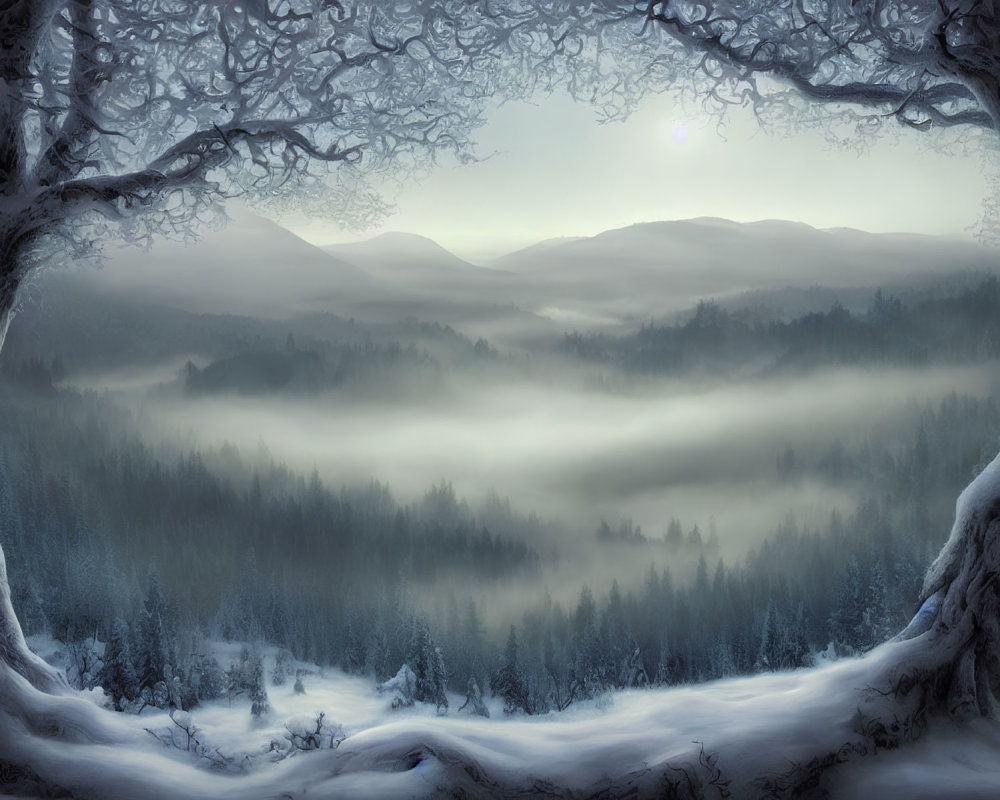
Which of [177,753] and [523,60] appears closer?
[177,753]

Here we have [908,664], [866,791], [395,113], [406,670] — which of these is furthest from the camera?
[406,670]

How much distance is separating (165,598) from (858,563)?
129 inches

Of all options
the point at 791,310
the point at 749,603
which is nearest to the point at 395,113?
the point at 791,310

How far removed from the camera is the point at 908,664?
2.90m

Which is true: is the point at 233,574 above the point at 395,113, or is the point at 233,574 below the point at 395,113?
below

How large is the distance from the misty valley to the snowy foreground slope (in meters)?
0.39

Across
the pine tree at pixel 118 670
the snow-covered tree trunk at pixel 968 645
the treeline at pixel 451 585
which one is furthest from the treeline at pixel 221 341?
the snow-covered tree trunk at pixel 968 645

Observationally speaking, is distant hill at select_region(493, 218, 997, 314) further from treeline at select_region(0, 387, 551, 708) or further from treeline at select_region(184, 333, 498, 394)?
treeline at select_region(0, 387, 551, 708)

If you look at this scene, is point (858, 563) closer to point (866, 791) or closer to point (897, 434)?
point (897, 434)

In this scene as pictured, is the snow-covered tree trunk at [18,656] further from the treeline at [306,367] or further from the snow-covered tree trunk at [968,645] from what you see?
the snow-covered tree trunk at [968,645]

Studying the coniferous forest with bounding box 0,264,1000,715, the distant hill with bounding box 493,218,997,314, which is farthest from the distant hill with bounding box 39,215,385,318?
the distant hill with bounding box 493,218,997,314

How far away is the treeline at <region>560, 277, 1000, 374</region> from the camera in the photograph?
3.70 meters

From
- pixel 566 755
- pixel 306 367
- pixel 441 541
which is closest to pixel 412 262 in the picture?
pixel 306 367

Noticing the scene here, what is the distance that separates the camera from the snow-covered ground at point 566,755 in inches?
105
